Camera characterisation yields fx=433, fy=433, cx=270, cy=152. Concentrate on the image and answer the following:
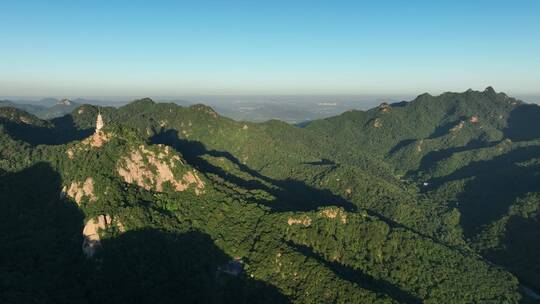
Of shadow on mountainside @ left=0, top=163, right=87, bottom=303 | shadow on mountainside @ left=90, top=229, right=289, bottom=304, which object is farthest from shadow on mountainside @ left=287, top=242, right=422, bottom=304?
shadow on mountainside @ left=0, top=163, right=87, bottom=303

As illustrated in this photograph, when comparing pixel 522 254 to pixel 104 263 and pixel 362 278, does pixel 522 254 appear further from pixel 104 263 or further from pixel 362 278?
pixel 104 263

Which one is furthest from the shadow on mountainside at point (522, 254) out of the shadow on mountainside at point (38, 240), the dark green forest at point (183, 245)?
the shadow on mountainside at point (38, 240)

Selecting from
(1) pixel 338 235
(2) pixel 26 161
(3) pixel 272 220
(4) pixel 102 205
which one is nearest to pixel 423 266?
(1) pixel 338 235

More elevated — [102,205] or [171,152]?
[171,152]

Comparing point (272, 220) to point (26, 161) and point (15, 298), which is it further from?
point (26, 161)

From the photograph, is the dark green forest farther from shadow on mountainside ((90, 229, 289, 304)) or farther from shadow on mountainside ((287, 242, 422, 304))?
shadow on mountainside ((287, 242, 422, 304))

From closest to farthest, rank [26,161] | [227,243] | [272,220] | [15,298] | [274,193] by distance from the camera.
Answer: [15,298]
[227,243]
[272,220]
[26,161]
[274,193]

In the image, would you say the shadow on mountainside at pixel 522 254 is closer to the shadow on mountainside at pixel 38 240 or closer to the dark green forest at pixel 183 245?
the dark green forest at pixel 183 245
